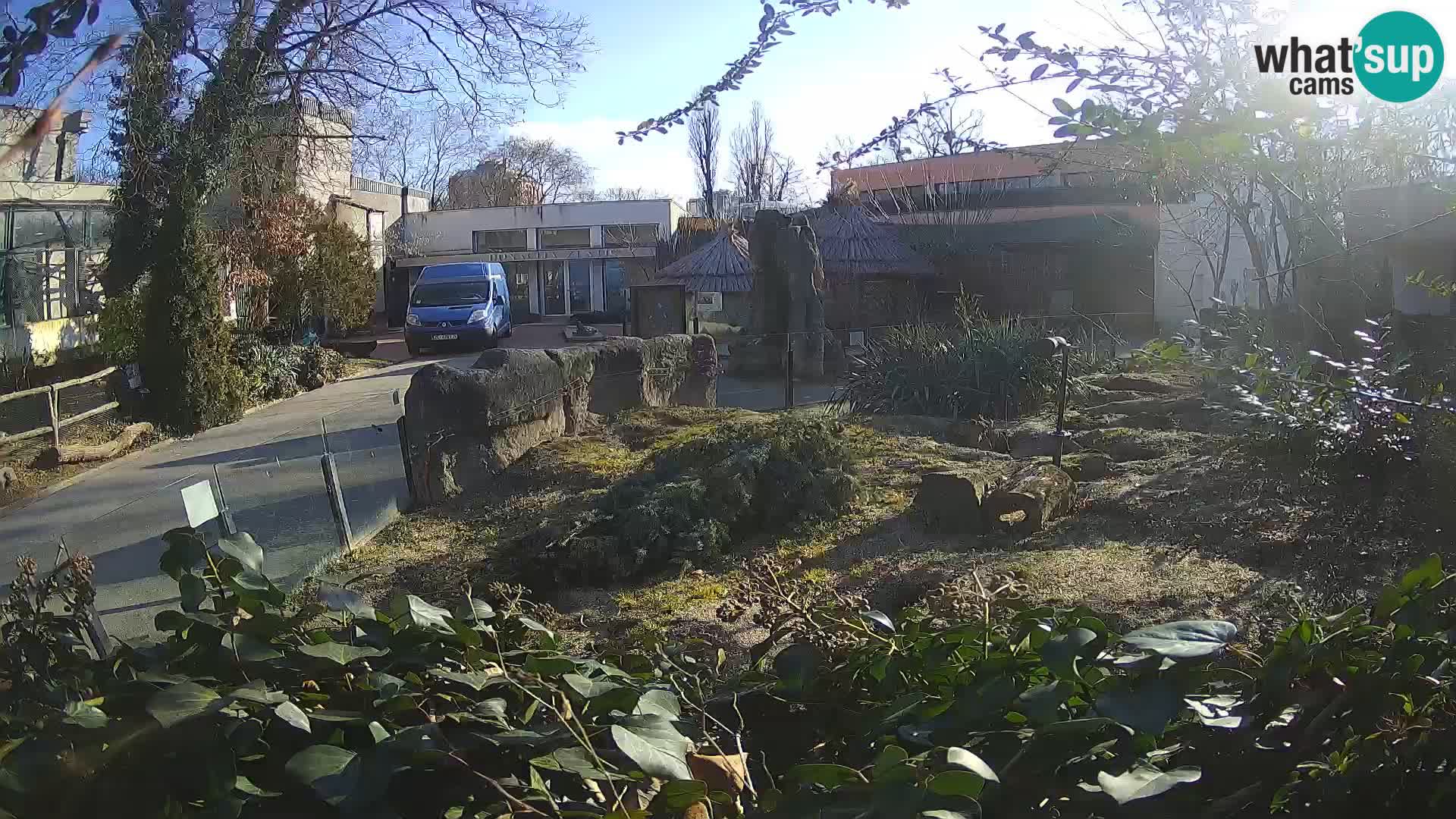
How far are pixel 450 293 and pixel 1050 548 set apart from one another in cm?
2455

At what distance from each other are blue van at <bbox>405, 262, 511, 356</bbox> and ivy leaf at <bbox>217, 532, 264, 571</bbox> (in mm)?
25800

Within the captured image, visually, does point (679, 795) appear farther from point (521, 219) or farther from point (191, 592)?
point (521, 219)

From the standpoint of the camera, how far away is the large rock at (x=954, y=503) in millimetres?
5785

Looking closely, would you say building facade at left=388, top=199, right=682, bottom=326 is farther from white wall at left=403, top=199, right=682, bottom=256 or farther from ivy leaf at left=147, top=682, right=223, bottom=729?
ivy leaf at left=147, top=682, right=223, bottom=729

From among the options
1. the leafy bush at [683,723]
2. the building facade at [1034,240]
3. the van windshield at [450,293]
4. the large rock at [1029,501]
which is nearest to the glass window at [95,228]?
the van windshield at [450,293]

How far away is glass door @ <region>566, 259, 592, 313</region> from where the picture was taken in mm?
43438

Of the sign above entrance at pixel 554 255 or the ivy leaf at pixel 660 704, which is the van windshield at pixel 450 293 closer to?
the sign above entrance at pixel 554 255

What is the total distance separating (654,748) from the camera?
1.26 meters

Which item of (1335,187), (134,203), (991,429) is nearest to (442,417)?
(991,429)

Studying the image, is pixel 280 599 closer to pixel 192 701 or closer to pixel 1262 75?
pixel 192 701

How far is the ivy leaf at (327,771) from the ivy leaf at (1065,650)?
756 millimetres

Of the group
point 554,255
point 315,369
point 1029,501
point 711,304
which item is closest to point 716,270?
point 315,369

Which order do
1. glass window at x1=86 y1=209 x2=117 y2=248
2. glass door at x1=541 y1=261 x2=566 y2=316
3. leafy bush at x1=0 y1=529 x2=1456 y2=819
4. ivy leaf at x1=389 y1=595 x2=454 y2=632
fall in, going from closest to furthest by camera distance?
1. leafy bush at x1=0 y1=529 x2=1456 y2=819
2. ivy leaf at x1=389 y1=595 x2=454 y2=632
3. glass window at x1=86 y1=209 x2=117 y2=248
4. glass door at x1=541 y1=261 x2=566 y2=316

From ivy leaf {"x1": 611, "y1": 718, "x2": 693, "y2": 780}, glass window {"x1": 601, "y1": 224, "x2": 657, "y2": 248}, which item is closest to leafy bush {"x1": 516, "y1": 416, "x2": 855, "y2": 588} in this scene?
ivy leaf {"x1": 611, "y1": 718, "x2": 693, "y2": 780}
